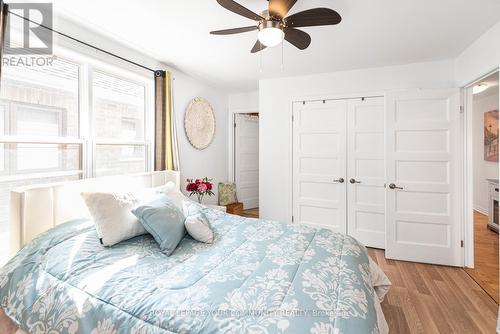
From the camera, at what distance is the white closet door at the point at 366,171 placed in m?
3.45

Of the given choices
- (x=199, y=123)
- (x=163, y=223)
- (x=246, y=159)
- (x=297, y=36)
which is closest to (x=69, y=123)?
(x=163, y=223)

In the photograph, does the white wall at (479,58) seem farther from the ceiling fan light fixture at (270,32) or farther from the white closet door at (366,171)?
the ceiling fan light fixture at (270,32)

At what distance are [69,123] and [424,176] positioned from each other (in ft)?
12.7

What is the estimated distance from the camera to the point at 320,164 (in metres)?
3.77

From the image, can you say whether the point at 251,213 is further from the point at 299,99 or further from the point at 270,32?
the point at 270,32

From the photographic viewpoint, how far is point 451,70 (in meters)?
3.13

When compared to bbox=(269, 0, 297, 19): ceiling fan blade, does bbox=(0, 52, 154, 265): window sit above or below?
below

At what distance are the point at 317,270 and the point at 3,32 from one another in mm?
2530

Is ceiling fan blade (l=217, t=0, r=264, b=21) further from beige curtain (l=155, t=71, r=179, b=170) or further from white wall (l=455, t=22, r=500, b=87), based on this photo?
white wall (l=455, t=22, r=500, b=87)

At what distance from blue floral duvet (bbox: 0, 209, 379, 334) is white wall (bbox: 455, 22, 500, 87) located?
216cm

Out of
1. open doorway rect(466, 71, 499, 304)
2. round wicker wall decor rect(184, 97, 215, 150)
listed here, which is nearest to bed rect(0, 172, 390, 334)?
round wicker wall decor rect(184, 97, 215, 150)

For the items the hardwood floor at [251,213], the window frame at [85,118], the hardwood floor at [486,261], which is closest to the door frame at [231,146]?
the hardwood floor at [251,213]

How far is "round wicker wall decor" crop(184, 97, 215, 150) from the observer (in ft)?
12.5

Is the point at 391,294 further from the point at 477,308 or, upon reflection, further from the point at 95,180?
the point at 95,180
